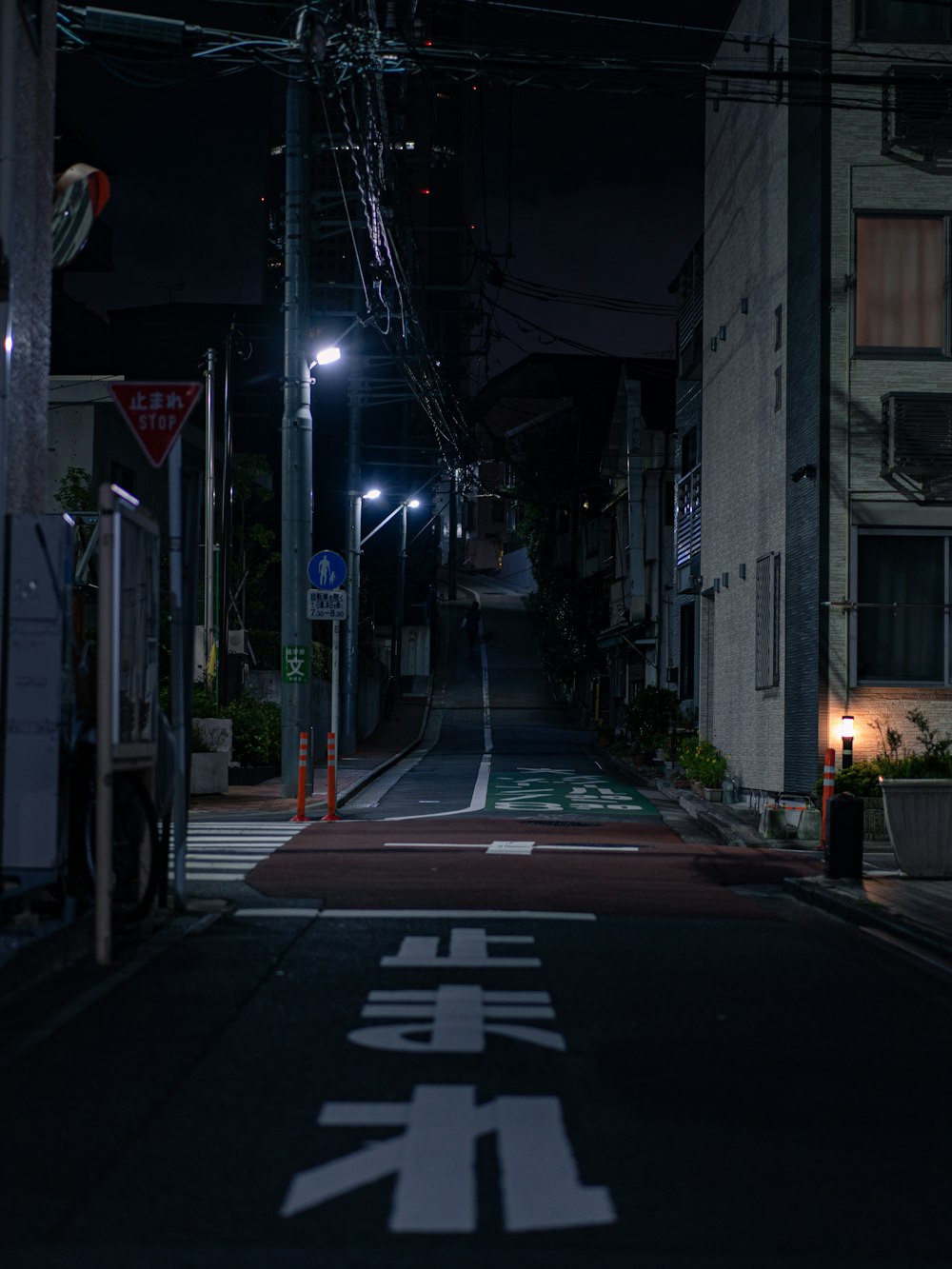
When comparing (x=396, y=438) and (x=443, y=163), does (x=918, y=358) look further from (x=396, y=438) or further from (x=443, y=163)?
(x=396, y=438)

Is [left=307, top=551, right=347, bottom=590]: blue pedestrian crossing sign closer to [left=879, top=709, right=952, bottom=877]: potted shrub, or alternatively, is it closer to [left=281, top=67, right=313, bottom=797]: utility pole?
[left=281, top=67, right=313, bottom=797]: utility pole

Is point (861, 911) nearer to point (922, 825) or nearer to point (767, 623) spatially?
point (922, 825)

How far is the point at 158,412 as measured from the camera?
1073cm

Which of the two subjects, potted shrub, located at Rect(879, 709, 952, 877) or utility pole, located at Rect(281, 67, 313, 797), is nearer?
potted shrub, located at Rect(879, 709, 952, 877)

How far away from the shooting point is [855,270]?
20.9 meters

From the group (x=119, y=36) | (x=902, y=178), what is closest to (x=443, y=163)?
(x=902, y=178)

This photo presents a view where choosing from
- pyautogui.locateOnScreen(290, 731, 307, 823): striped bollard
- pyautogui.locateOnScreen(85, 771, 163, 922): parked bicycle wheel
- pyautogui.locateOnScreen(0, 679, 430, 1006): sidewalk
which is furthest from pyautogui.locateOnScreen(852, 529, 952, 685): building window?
pyautogui.locateOnScreen(85, 771, 163, 922): parked bicycle wheel

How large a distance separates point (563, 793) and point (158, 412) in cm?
1738

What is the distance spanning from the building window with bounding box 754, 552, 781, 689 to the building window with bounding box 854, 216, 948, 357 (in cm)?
358

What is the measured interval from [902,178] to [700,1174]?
1837cm

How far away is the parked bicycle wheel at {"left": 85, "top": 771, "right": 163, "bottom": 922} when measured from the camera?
10039mm

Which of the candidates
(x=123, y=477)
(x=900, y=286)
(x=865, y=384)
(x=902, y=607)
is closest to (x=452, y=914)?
(x=902, y=607)

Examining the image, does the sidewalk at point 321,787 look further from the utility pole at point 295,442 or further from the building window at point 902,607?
the building window at point 902,607

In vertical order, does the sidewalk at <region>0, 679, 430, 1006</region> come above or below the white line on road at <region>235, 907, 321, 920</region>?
above
